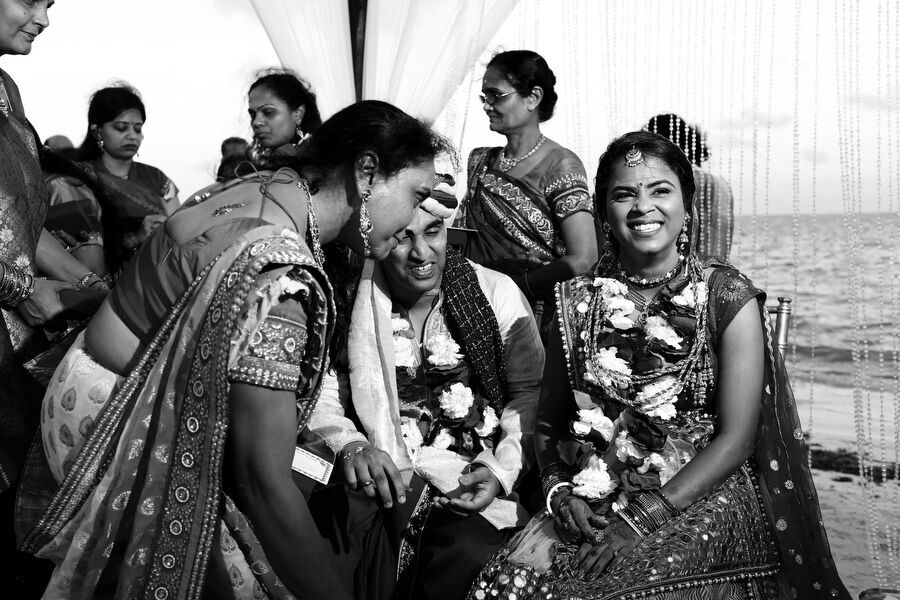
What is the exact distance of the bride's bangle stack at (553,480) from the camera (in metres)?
2.43

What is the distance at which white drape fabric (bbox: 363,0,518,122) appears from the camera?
16.6 feet

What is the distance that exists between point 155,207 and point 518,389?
3.15m

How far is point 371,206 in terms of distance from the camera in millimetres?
2164

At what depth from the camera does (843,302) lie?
718 inches

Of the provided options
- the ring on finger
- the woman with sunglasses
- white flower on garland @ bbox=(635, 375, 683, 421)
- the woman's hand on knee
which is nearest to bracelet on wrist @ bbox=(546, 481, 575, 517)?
white flower on garland @ bbox=(635, 375, 683, 421)

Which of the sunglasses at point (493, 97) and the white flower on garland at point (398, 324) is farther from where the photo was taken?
the sunglasses at point (493, 97)

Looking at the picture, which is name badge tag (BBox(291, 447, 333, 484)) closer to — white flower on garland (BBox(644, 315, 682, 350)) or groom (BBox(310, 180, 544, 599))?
groom (BBox(310, 180, 544, 599))

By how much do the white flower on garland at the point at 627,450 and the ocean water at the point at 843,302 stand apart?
4.52ft

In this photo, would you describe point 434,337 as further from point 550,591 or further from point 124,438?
point 124,438

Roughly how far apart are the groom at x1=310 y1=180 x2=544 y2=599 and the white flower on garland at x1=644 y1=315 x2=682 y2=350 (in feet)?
1.61

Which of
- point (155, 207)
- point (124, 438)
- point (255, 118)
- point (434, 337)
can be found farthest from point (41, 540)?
point (155, 207)

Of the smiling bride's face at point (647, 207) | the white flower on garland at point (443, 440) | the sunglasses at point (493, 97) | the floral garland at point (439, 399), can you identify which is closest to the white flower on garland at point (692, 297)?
the smiling bride's face at point (647, 207)

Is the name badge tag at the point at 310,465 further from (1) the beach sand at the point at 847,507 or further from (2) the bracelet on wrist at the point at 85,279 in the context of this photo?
(1) the beach sand at the point at 847,507

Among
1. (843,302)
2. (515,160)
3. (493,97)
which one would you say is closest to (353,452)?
(515,160)
